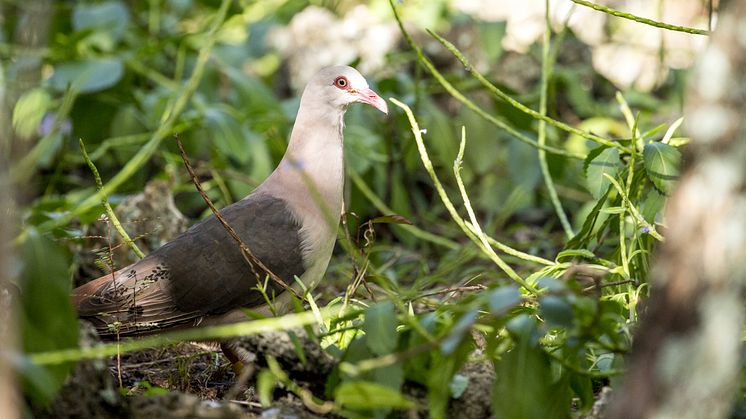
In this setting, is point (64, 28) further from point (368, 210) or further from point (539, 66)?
point (539, 66)

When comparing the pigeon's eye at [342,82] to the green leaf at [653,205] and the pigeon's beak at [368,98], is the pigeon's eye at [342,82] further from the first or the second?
the green leaf at [653,205]

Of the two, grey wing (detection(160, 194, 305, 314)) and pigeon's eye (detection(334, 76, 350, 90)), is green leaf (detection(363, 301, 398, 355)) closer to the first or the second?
grey wing (detection(160, 194, 305, 314))

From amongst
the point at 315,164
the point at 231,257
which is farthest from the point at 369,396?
the point at 315,164

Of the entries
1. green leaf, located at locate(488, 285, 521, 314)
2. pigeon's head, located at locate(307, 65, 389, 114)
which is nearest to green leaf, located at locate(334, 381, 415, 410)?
green leaf, located at locate(488, 285, 521, 314)

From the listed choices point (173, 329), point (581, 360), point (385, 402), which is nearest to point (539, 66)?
point (173, 329)

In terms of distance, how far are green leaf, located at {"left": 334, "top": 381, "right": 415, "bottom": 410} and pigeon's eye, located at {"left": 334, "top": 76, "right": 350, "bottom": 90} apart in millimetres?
1958

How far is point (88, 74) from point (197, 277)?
208cm

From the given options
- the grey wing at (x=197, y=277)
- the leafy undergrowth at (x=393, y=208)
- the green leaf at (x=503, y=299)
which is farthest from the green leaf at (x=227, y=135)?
the green leaf at (x=503, y=299)

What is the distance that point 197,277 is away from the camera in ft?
10.3

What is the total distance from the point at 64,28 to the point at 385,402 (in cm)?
485

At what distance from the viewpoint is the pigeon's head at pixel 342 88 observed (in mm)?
3529

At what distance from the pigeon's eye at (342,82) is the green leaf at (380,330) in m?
1.62

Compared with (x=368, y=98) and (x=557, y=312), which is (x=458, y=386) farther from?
(x=368, y=98)

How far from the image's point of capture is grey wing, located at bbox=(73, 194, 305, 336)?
3021mm
